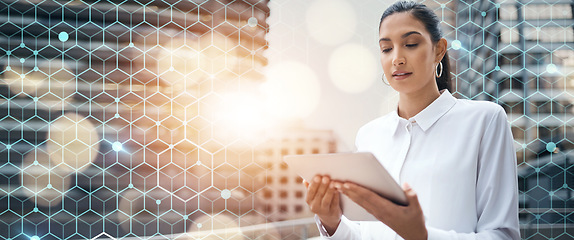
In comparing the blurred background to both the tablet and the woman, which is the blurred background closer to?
the woman

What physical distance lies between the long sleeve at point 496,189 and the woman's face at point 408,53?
0.55 feet

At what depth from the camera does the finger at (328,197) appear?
2.47 ft

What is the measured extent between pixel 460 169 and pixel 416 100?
189mm

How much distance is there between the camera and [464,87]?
1778mm

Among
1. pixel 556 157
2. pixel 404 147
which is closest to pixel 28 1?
pixel 404 147

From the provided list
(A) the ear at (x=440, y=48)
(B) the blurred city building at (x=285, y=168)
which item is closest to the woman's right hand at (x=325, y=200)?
(A) the ear at (x=440, y=48)

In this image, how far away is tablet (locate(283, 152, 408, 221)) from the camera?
0.64m

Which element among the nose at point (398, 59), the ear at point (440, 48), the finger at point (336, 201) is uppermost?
the ear at point (440, 48)
